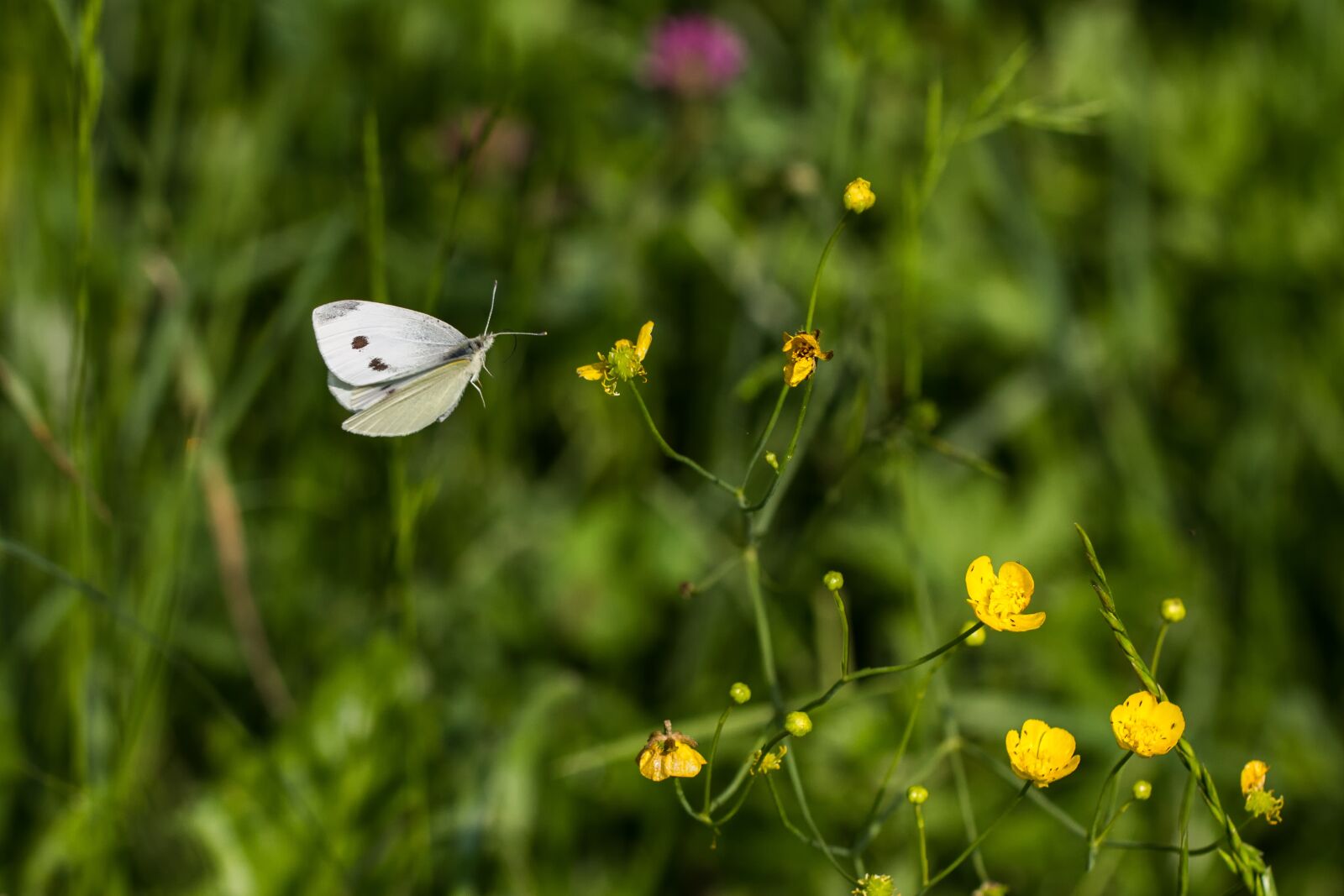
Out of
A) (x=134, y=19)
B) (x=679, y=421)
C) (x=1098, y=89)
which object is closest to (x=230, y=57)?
(x=134, y=19)

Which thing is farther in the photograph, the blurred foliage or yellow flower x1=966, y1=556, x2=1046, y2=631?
the blurred foliage

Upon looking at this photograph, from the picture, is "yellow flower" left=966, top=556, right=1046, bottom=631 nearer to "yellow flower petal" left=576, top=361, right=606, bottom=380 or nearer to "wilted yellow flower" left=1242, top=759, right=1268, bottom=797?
"wilted yellow flower" left=1242, top=759, right=1268, bottom=797

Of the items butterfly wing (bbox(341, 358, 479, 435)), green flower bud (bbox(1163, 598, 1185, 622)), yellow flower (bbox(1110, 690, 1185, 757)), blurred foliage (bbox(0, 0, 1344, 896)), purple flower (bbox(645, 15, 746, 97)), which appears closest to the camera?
yellow flower (bbox(1110, 690, 1185, 757))

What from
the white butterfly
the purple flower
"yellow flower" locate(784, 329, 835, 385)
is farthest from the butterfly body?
the purple flower

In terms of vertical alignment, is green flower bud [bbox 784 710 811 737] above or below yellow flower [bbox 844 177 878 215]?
below

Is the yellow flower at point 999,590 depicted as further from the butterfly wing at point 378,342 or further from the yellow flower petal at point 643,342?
the butterfly wing at point 378,342

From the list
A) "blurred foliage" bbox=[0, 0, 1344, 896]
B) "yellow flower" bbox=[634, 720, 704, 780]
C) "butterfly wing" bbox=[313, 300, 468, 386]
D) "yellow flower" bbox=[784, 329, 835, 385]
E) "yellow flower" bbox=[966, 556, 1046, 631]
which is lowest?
"blurred foliage" bbox=[0, 0, 1344, 896]
